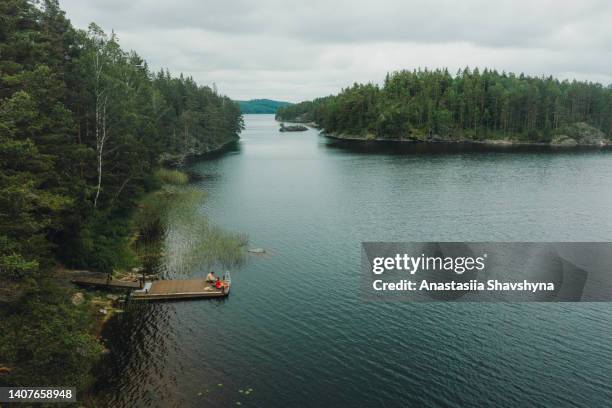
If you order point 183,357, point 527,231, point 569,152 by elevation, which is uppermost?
point 569,152

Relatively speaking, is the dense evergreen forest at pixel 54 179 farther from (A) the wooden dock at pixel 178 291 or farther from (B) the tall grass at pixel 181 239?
(A) the wooden dock at pixel 178 291

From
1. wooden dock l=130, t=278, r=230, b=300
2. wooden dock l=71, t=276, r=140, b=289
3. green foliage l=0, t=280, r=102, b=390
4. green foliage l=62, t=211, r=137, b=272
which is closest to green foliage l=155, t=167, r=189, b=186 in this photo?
green foliage l=62, t=211, r=137, b=272

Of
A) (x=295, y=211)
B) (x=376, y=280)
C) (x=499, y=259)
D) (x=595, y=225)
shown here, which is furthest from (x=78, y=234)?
(x=595, y=225)

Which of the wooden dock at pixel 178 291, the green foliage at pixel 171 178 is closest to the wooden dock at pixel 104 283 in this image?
the wooden dock at pixel 178 291

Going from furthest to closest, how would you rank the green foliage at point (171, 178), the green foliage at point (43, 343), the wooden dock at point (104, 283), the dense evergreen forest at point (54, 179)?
the green foliage at point (171, 178)
the wooden dock at point (104, 283)
the dense evergreen forest at point (54, 179)
the green foliage at point (43, 343)

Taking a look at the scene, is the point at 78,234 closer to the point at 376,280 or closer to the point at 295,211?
the point at 376,280

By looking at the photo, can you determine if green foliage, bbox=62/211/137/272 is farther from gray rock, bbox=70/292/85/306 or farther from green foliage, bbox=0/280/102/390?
green foliage, bbox=0/280/102/390

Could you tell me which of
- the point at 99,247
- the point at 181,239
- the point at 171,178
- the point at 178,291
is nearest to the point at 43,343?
the point at 178,291
